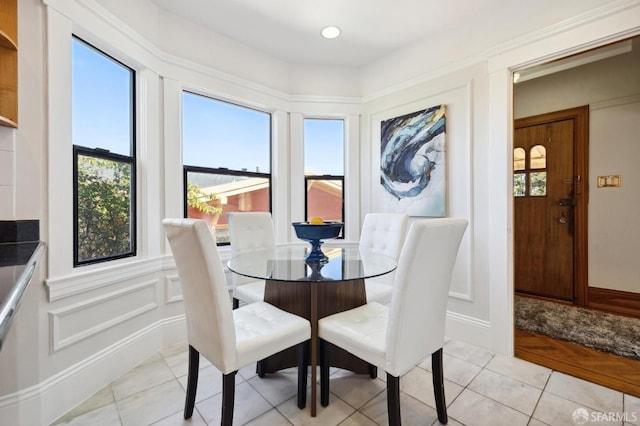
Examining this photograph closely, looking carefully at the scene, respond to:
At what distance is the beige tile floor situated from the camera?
1.54m

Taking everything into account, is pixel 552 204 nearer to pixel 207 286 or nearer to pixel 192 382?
pixel 207 286

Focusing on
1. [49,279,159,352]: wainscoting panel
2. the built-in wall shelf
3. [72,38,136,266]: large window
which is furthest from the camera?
[72,38,136,266]: large window

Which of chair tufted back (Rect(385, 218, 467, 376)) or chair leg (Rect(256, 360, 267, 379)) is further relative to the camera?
chair leg (Rect(256, 360, 267, 379))

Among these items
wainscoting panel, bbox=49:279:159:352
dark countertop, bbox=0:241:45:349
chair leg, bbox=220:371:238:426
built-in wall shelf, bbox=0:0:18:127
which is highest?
built-in wall shelf, bbox=0:0:18:127

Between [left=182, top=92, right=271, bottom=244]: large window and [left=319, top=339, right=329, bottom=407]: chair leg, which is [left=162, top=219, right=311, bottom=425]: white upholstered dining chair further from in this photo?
[left=182, top=92, right=271, bottom=244]: large window

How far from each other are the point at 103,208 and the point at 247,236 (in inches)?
41.8

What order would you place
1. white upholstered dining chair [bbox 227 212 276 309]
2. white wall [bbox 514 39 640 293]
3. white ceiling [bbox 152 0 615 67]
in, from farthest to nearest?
white wall [bbox 514 39 640 293]
white upholstered dining chair [bbox 227 212 276 309]
white ceiling [bbox 152 0 615 67]

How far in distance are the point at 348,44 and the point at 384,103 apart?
2.26 feet

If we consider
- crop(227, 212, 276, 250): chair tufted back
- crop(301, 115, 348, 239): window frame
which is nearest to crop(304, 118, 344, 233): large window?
crop(301, 115, 348, 239): window frame

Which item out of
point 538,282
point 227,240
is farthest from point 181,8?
point 538,282

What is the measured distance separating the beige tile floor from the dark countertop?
976mm

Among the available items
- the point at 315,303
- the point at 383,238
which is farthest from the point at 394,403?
the point at 383,238

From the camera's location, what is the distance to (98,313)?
1.87m

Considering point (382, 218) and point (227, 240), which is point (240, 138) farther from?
point (382, 218)
